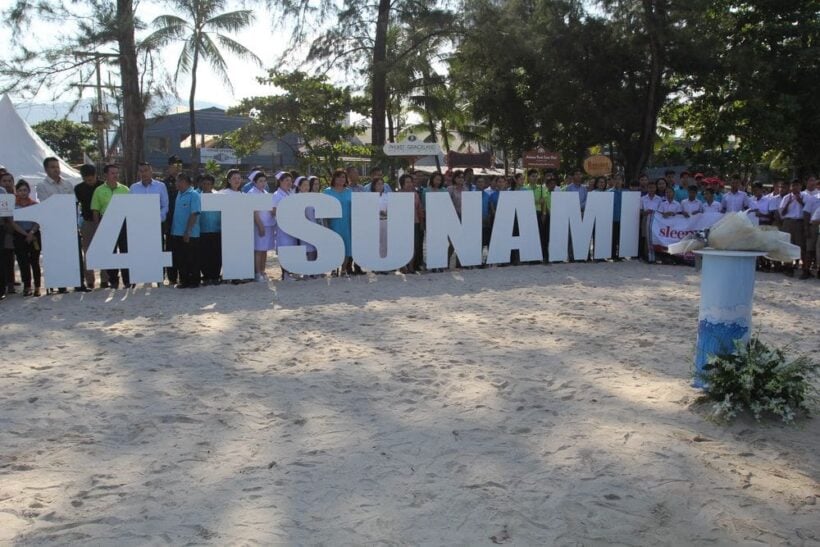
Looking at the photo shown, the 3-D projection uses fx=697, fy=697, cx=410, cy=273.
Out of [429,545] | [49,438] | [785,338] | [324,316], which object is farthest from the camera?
[324,316]

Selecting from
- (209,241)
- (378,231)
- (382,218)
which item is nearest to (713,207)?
(382,218)

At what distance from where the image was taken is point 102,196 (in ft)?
32.7

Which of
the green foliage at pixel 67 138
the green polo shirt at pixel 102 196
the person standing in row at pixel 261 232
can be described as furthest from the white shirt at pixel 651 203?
the green foliage at pixel 67 138

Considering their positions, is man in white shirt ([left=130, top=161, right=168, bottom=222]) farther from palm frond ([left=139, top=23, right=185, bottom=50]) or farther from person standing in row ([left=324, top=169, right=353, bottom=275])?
palm frond ([left=139, top=23, right=185, bottom=50])

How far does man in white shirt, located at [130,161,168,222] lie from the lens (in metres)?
10.1

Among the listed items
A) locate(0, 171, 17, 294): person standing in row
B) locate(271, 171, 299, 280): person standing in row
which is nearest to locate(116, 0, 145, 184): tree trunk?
locate(271, 171, 299, 280): person standing in row

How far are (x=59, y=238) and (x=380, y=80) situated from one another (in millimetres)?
13635

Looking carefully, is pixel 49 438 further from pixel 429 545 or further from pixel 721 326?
pixel 721 326

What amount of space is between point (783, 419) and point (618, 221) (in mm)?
9426

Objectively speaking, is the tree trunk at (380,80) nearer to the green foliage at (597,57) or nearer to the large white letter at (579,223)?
the green foliage at (597,57)

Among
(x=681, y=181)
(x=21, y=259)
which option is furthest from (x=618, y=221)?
(x=21, y=259)

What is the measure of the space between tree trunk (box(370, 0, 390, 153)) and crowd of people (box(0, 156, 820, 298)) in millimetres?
8295

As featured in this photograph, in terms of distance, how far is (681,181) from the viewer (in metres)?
14.2

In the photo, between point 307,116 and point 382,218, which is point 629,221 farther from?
point 307,116
